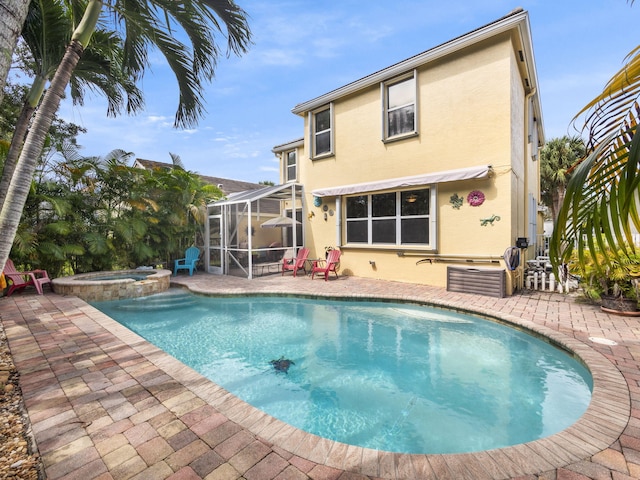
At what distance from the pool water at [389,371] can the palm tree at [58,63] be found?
14.2 feet

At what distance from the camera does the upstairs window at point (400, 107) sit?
10.1m

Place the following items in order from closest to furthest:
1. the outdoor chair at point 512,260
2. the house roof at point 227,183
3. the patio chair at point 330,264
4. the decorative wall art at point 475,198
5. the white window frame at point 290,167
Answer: the outdoor chair at point 512,260, the decorative wall art at point 475,198, the patio chair at point 330,264, the white window frame at point 290,167, the house roof at point 227,183

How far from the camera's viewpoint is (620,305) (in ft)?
20.5

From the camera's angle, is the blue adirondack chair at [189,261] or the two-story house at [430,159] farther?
the blue adirondack chair at [189,261]

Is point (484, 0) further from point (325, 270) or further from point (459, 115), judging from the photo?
point (325, 270)

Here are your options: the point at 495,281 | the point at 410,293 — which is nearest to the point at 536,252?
the point at 495,281

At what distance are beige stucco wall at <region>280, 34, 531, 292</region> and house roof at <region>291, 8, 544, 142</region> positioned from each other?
31 cm

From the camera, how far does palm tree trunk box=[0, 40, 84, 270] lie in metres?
3.06

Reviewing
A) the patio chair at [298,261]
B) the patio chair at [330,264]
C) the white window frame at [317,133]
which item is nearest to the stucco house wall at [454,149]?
the white window frame at [317,133]

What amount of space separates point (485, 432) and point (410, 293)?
17.1 ft

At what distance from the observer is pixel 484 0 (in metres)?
8.09

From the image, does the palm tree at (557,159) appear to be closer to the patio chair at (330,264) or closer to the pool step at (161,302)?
the patio chair at (330,264)

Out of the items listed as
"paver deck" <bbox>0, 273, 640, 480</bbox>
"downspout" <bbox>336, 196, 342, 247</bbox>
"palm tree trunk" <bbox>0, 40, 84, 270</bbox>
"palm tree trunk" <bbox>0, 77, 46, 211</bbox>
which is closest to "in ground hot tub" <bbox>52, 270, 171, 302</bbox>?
"paver deck" <bbox>0, 273, 640, 480</bbox>

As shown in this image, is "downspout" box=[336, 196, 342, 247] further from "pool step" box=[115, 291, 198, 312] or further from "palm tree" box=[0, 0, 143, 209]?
"palm tree" box=[0, 0, 143, 209]
